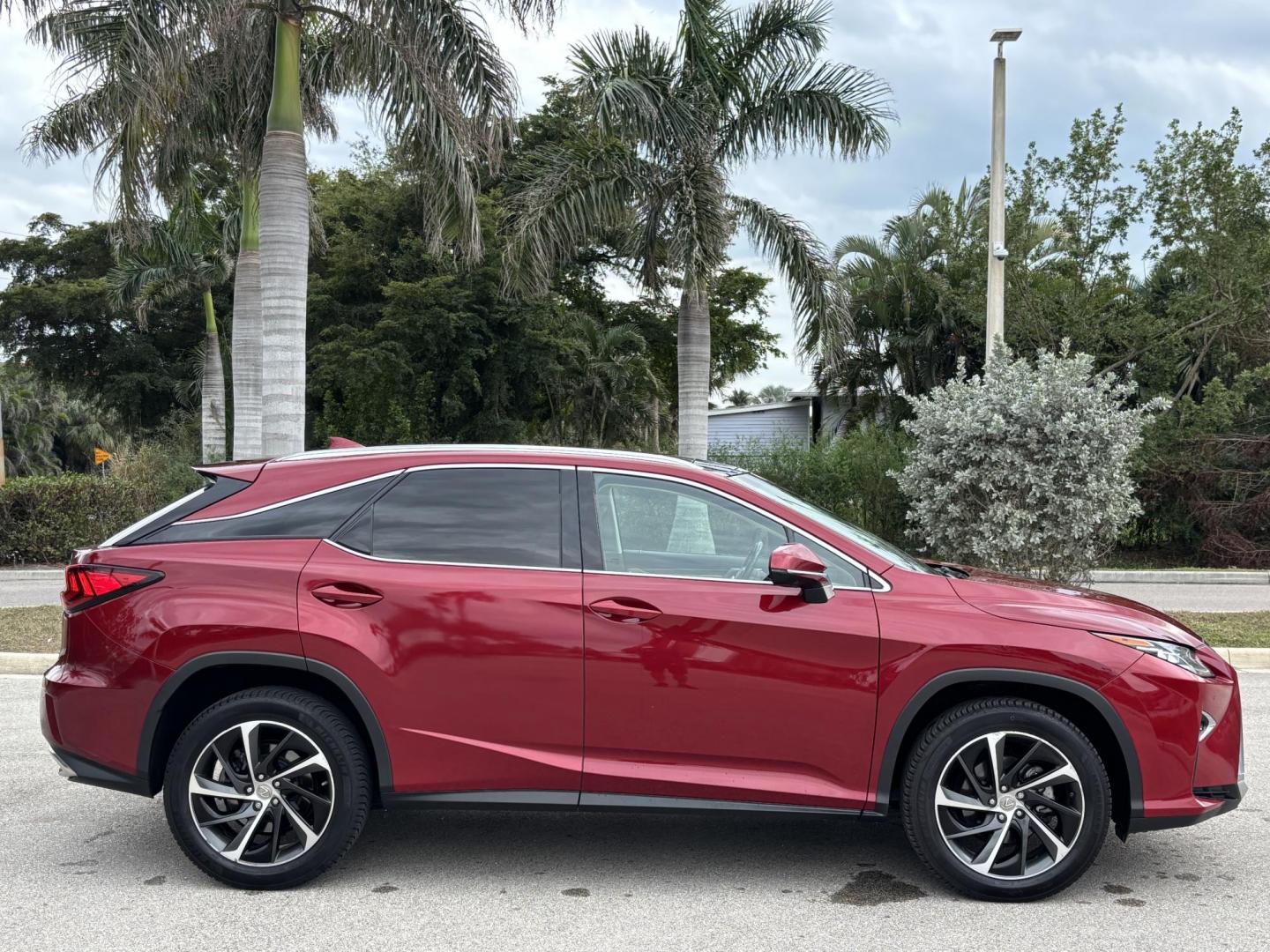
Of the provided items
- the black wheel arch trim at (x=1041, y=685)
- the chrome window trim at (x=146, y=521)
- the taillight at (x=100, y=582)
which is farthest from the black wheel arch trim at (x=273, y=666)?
the black wheel arch trim at (x=1041, y=685)

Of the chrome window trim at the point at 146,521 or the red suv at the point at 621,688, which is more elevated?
the chrome window trim at the point at 146,521

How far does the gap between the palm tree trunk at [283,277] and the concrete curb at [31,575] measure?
7.11m

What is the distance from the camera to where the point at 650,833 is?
16.5ft

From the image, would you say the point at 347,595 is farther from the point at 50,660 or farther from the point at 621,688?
the point at 50,660

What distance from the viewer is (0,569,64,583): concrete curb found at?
17422mm

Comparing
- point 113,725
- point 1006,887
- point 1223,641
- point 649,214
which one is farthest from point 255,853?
point 649,214

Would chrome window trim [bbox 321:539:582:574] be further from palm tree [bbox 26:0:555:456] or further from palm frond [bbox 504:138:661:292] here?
palm frond [bbox 504:138:661:292]

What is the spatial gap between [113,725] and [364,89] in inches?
436

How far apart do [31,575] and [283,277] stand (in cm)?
862

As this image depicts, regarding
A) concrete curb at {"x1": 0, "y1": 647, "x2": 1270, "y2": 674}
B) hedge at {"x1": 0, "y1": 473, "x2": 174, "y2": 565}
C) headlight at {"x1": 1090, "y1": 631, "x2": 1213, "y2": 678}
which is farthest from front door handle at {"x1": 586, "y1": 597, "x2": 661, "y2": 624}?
hedge at {"x1": 0, "y1": 473, "x2": 174, "y2": 565}

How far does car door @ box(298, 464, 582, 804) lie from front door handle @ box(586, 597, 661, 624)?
0.28 ft

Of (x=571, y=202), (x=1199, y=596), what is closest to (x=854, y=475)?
(x=1199, y=596)

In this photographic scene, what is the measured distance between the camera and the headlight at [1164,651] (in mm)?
4109

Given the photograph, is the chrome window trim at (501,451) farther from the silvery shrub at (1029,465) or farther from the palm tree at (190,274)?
the palm tree at (190,274)
